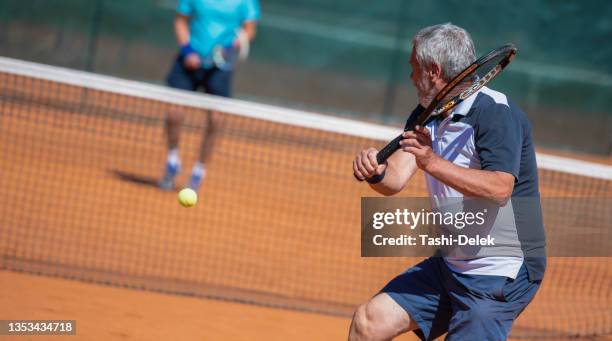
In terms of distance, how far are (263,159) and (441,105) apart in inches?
270

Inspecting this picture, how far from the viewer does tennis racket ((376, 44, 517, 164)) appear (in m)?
3.03

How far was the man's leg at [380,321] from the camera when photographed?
10.7 feet

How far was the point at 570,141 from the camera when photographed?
1395 cm

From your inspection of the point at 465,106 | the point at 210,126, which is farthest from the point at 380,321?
the point at 210,126

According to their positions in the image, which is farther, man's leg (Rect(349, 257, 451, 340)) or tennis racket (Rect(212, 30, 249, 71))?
tennis racket (Rect(212, 30, 249, 71))

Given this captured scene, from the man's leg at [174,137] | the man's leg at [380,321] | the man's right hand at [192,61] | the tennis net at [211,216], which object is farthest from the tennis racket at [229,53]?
the man's leg at [380,321]

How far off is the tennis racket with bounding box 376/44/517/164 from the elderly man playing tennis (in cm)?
3

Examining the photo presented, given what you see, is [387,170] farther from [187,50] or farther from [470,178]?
[187,50]

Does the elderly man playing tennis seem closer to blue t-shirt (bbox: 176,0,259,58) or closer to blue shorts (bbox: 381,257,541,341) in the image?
blue shorts (bbox: 381,257,541,341)

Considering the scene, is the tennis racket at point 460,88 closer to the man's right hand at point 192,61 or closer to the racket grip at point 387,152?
the racket grip at point 387,152

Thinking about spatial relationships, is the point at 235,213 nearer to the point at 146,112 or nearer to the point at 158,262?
the point at 158,262

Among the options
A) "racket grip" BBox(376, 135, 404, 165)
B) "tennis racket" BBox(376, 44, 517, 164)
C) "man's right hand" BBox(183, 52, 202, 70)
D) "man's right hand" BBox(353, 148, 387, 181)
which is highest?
"man's right hand" BBox(183, 52, 202, 70)

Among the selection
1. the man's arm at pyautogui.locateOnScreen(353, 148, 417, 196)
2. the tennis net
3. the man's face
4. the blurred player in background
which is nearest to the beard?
the man's face

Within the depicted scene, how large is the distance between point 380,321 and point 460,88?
89 centimetres
